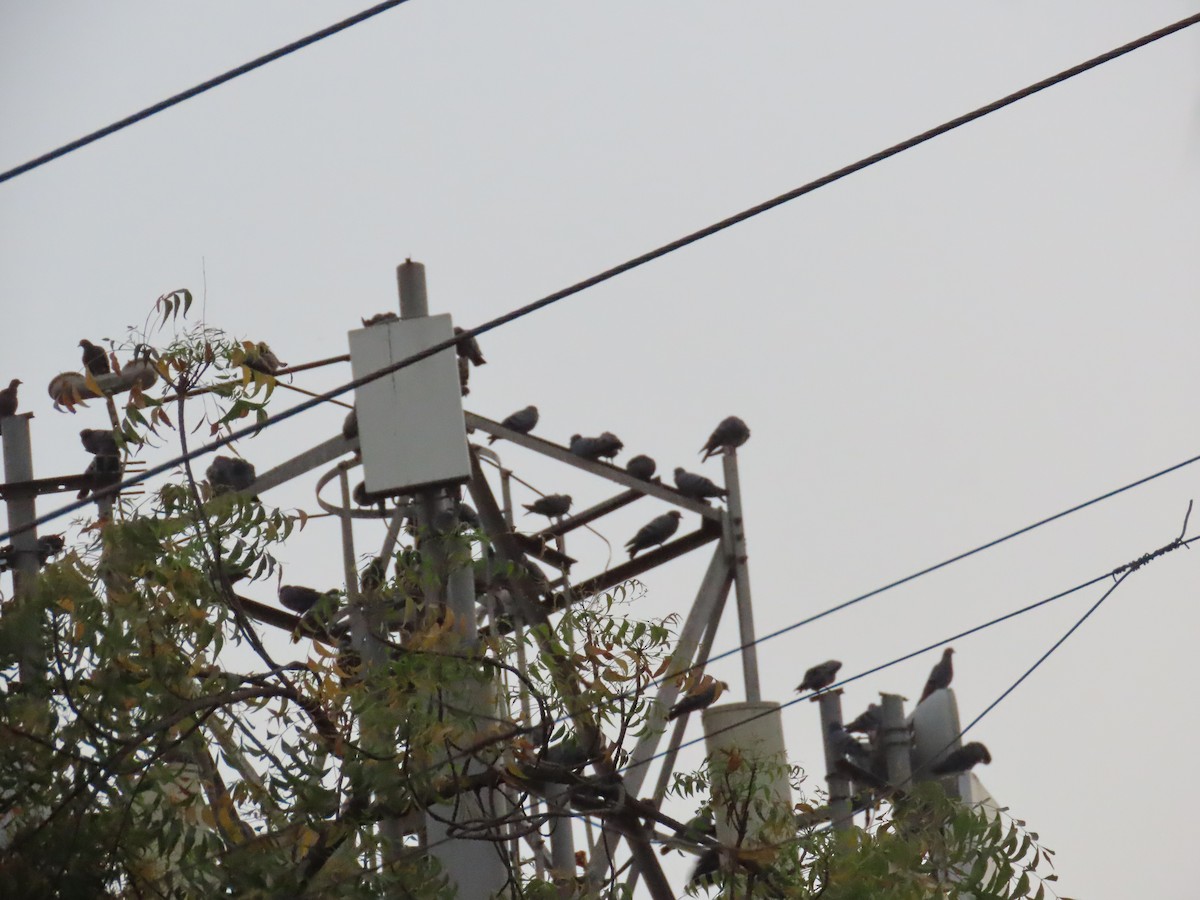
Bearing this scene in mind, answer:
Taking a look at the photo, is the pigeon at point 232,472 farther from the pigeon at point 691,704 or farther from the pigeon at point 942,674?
the pigeon at point 942,674

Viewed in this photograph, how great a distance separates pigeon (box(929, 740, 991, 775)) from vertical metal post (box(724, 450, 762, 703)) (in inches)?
41.4

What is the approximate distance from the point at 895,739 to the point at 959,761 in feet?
1.29

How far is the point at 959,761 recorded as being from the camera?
10.0m

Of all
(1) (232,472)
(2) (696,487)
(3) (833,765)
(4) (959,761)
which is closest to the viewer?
(4) (959,761)

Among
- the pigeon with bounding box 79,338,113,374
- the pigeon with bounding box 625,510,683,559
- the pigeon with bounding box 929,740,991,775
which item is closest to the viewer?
the pigeon with bounding box 79,338,113,374

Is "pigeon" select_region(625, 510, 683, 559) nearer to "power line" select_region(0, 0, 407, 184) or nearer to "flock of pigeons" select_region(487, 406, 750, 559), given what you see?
"flock of pigeons" select_region(487, 406, 750, 559)

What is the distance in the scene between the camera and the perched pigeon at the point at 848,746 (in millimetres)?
10492

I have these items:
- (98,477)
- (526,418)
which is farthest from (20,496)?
(526,418)

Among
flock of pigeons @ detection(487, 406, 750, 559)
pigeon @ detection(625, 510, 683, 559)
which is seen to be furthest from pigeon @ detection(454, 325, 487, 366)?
pigeon @ detection(625, 510, 683, 559)

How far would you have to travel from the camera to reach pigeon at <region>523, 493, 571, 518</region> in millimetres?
12758

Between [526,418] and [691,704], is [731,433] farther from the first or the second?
[691,704]

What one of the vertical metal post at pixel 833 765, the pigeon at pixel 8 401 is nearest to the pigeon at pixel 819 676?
the vertical metal post at pixel 833 765

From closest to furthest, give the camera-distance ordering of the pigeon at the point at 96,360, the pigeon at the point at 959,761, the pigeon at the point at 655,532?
the pigeon at the point at 96,360 < the pigeon at the point at 959,761 < the pigeon at the point at 655,532

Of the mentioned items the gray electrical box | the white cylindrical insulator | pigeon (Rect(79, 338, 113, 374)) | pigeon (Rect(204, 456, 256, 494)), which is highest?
pigeon (Rect(204, 456, 256, 494))
